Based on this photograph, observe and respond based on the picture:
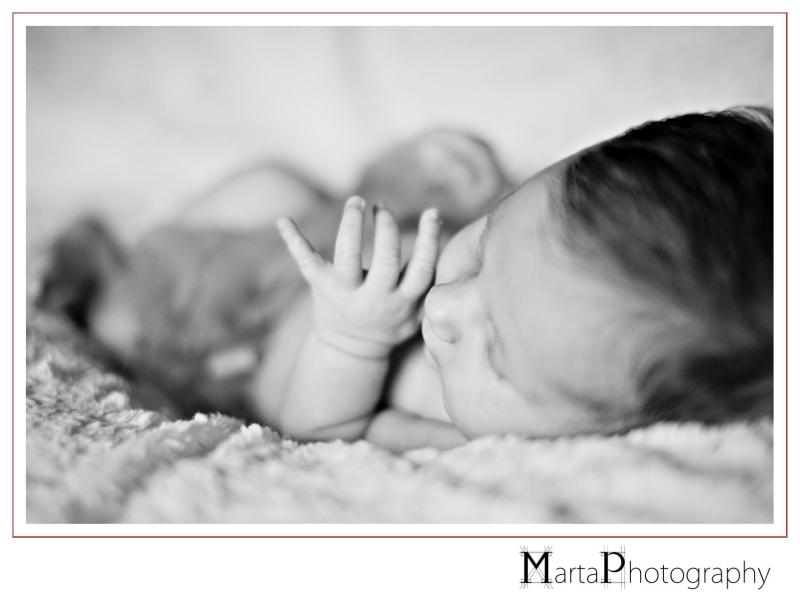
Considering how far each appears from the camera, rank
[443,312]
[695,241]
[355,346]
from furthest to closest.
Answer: [355,346] → [443,312] → [695,241]

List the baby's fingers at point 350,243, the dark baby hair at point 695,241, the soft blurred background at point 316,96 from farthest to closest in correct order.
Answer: the soft blurred background at point 316,96 < the baby's fingers at point 350,243 < the dark baby hair at point 695,241

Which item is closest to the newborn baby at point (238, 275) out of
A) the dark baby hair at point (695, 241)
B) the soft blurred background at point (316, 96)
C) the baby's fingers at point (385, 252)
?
the soft blurred background at point (316, 96)

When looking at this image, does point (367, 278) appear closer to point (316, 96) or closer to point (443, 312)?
point (443, 312)

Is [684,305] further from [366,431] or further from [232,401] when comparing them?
[232,401]

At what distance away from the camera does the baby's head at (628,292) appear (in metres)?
0.53

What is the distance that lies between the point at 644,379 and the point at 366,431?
13.9 inches

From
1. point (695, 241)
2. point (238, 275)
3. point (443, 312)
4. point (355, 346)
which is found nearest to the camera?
point (695, 241)

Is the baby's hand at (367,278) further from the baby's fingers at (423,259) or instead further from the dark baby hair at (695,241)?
the dark baby hair at (695,241)

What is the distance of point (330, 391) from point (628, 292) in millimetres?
374

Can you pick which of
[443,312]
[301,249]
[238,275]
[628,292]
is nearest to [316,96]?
[238,275]

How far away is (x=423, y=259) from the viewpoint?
72cm

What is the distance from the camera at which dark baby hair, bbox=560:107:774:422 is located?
1.74 ft

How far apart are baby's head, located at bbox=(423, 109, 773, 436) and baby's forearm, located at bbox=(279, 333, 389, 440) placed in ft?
0.56

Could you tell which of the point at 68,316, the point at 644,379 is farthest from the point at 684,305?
the point at 68,316
